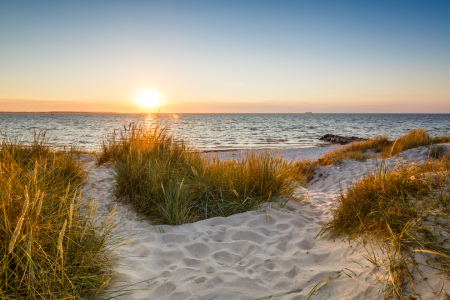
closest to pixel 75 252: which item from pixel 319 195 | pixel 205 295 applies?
pixel 205 295

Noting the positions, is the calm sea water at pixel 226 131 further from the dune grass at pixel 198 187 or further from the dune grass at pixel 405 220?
the dune grass at pixel 405 220

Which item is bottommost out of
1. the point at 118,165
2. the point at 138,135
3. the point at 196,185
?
the point at 196,185

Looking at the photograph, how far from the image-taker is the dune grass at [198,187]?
3730 millimetres

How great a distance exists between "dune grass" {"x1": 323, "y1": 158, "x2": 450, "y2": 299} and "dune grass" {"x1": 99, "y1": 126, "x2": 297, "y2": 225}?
124cm

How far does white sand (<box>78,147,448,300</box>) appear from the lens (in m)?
2.04

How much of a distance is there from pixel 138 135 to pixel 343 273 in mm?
4518

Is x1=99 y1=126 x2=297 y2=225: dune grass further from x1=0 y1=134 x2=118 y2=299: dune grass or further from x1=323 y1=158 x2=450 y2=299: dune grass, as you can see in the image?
x1=0 y1=134 x2=118 y2=299: dune grass

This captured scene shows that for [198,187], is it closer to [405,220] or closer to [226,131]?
[405,220]

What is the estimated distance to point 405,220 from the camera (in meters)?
2.43

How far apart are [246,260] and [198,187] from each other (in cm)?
177

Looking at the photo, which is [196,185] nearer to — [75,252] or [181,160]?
[181,160]

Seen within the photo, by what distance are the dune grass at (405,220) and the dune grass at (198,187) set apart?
1.24 m

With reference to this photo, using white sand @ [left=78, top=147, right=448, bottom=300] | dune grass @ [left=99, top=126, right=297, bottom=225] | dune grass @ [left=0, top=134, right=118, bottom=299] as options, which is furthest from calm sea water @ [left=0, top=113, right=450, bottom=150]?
dune grass @ [left=0, top=134, right=118, bottom=299]

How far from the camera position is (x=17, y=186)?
2.17 m
